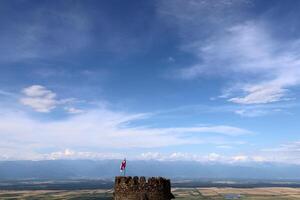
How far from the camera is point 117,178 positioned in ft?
94.3

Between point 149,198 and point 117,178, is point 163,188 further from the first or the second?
point 117,178

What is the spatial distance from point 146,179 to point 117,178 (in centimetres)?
217

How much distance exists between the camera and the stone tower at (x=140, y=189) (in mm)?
27922

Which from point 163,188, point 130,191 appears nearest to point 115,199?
point 130,191

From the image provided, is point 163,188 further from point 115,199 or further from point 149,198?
point 115,199

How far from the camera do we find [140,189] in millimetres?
27938

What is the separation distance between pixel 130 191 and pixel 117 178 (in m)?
1.45

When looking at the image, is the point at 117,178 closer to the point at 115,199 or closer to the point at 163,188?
the point at 115,199

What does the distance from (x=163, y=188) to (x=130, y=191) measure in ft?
7.88

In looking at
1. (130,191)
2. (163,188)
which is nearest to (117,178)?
(130,191)

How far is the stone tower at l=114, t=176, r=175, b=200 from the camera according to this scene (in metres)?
27.9

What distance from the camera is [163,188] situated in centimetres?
2844

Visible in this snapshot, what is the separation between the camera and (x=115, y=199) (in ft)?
93.9

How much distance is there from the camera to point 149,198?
2792 cm
